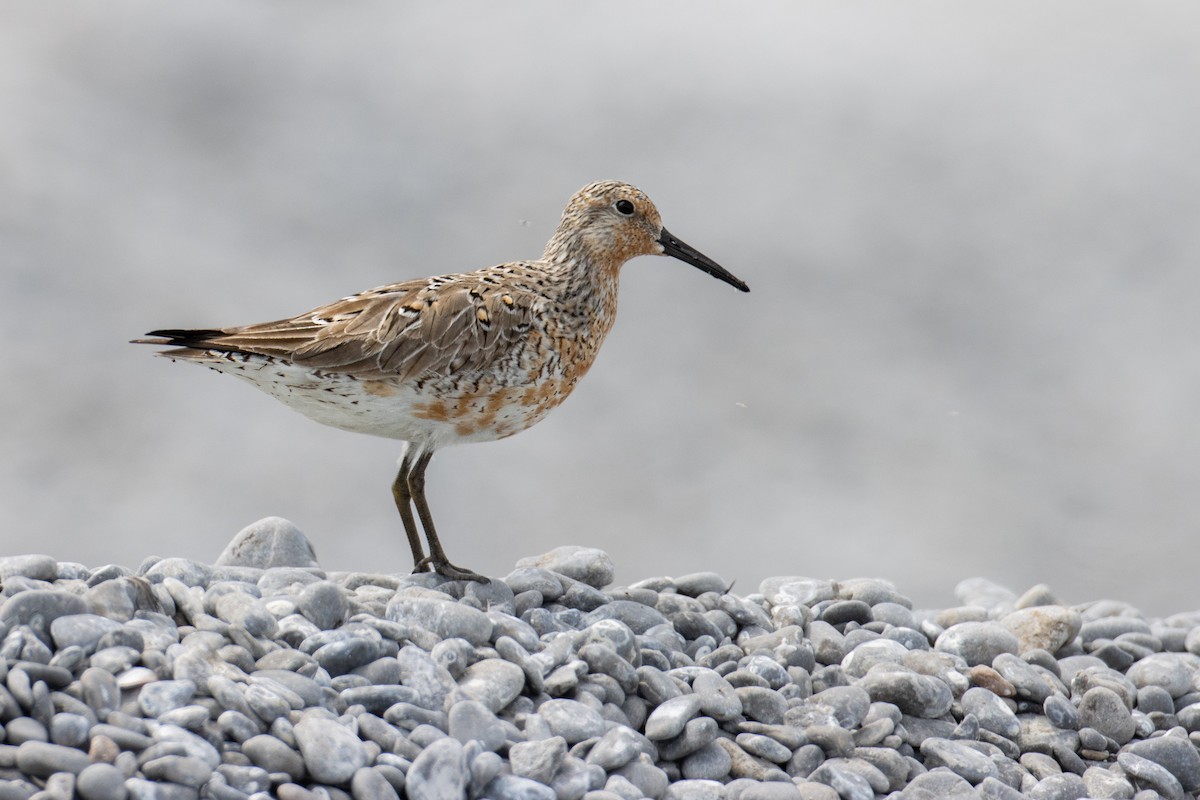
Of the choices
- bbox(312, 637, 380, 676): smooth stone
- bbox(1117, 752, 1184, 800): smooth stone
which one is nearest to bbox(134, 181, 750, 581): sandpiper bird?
bbox(312, 637, 380, 676): smooth stone

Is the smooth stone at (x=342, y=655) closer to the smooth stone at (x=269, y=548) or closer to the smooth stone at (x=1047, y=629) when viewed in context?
the smooth stone at (x=269, y=548)

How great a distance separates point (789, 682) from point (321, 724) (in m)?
2.09

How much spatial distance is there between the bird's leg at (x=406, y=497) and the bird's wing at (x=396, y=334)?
604 mm

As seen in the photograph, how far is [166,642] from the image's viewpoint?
434 centimetres

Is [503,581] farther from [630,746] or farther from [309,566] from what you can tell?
[630,746]

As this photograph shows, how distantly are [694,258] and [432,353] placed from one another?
1.61 metres

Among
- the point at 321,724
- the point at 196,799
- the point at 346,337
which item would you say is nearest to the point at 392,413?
the point at 346,337

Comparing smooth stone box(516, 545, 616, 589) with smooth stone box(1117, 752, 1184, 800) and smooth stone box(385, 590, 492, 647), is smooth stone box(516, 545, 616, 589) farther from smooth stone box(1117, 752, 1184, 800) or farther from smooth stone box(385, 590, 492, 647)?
smooth stone box(1117, 752, 1184, 800)

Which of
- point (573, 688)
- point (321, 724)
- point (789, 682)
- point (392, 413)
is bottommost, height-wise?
point (321, 724)

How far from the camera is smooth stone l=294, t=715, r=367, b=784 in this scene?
12.7 feet

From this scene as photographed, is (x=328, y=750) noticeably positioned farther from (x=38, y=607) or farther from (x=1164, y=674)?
(x=1164, y=674)

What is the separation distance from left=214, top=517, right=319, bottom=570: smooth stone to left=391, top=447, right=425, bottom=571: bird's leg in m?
0.55

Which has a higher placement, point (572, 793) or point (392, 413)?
point (392, 413)

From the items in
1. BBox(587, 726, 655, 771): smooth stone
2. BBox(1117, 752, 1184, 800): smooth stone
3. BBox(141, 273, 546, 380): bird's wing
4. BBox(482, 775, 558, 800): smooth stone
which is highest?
BBox(141, 273, 546, 380): bird's wing
